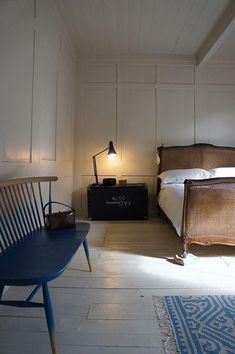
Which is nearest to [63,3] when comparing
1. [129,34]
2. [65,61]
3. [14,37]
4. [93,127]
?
[65,61]

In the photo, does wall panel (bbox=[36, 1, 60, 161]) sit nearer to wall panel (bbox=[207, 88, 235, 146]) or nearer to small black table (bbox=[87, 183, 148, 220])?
small black table (bbox=[87, 183, 148, 220])

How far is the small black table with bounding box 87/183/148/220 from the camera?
3.73 meters

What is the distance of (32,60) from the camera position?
7.09 feet

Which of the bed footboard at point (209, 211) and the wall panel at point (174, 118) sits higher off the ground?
the wall panel at point (174, 118)

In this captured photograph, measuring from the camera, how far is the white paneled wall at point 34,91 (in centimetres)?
169

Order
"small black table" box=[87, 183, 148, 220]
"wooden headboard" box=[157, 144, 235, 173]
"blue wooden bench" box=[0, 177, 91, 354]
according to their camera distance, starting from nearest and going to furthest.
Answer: "blue wooden bench" box=[0, 177, 91, 354] < "small black table" box=[87, 183, 148, 220] < "wooden headboard" box=[157, 144, 235, 173]

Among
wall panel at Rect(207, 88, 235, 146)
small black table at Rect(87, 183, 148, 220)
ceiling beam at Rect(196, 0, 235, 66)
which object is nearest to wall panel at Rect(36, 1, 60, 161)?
small black table at Rect(87, 183, 148, 220)

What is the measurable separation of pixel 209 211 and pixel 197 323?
3.40 ft

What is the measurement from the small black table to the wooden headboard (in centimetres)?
65

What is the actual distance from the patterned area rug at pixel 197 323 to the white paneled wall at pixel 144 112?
8.82 feet

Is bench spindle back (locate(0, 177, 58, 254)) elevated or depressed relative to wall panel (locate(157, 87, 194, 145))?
depressed

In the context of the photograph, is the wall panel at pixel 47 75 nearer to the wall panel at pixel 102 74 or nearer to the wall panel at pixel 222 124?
the wall panel at pixel 102 74

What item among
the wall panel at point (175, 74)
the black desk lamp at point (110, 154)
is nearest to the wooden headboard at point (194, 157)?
the black desk lamp at point (110, 154)

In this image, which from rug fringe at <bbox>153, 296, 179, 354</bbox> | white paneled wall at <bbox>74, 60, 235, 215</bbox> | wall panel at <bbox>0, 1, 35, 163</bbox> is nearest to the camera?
rug fringe at <bbox>153, 296, 179, 354</bbox>
